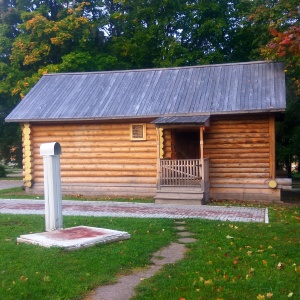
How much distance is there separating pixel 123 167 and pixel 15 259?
12.0 meters

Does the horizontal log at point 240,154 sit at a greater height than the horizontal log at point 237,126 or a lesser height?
lesser

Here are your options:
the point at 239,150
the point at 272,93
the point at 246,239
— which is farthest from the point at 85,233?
the point at 272,93

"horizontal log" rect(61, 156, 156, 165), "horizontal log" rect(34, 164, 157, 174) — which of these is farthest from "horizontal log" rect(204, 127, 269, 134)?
"horizontal log" rect(34, 164, 157, 174)

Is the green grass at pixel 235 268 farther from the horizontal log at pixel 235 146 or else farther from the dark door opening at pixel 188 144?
the dark door opening at pixel 188 144

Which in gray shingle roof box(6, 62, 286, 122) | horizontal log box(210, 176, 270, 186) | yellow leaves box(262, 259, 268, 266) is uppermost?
gray shingle roof box(6, 62, 286, 122)

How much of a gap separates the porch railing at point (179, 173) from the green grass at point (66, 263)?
643 centimetres

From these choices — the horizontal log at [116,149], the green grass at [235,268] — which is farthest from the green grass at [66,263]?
the horizontal log at [116,149]

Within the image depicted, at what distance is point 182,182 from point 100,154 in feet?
13.3

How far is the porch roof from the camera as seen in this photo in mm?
18078

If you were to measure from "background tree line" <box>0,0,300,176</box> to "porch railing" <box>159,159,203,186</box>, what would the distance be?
13384mm

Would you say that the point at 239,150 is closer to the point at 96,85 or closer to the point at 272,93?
the point at 272,93

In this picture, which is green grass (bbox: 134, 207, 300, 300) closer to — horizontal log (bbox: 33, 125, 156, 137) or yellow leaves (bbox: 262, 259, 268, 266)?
yellow leaves (bbox: 262, 259, 268, 266)

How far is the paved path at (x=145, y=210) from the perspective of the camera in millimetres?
14688

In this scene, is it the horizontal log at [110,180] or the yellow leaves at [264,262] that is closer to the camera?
the yellow leaves at [264,262]
